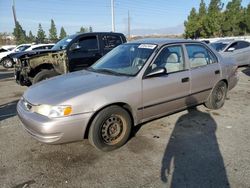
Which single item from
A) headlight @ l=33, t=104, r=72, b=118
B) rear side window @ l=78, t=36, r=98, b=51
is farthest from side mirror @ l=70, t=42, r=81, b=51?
headlight @ l=33, t=104, r=72, b=118

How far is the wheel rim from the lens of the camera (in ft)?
12.7

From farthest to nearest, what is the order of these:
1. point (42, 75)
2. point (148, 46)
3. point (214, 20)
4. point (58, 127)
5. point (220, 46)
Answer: point (214, 20) < point (220, 46) < point (42, 75) < point (148, 46) < point (58, 127)

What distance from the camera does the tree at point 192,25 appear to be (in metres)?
40.6

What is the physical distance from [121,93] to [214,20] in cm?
3803

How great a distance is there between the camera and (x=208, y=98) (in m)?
5.56

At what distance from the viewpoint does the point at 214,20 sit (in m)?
37.8

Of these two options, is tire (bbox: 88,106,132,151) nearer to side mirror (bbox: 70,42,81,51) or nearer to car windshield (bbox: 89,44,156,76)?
car windshield (bbox: 89,44,156,76)

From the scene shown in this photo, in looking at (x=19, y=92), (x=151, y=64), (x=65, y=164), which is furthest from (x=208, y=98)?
(x=19, y=92)

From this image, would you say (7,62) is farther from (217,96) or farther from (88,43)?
(217,96)

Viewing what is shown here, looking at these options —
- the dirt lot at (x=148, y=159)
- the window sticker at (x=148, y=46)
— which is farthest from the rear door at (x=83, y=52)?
the window sticker at (x=148, y=46)

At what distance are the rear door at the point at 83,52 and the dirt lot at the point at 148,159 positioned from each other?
3548 mm

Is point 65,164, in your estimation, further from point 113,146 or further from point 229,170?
point 229,170

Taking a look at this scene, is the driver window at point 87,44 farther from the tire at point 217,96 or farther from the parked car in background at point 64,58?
the tire at point 217,96

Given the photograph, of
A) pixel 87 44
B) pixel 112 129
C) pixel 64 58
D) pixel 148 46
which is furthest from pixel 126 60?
pixel 87 44
